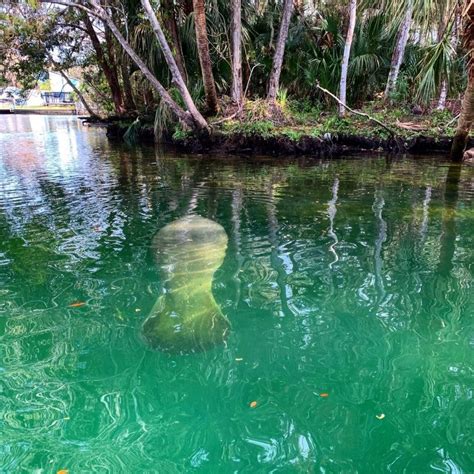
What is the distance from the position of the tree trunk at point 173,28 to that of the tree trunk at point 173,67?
1.46m

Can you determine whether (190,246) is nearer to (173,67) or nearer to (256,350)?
(256,350)

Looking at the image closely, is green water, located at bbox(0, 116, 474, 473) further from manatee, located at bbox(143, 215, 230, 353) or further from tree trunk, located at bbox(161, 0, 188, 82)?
tree trunk, located at bbox(161, 0, 188, 82)

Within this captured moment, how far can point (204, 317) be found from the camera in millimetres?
3633

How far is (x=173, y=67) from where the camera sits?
38.2 ft

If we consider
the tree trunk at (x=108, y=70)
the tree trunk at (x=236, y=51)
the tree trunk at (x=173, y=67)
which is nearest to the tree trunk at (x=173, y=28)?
the tree trunk at (x=173, y=67)

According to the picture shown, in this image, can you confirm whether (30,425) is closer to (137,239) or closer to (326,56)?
(137,239)

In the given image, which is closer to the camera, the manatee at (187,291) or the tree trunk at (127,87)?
the manatee at (187,291)

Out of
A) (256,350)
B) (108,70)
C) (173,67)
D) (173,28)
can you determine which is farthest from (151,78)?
(256,350)

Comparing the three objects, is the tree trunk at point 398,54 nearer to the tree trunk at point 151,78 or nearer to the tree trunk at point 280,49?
the tree trunk at point 280,49

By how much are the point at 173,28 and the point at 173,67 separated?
2.77 m

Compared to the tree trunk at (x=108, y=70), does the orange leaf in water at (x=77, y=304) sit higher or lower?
lower

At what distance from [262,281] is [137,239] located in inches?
83.8

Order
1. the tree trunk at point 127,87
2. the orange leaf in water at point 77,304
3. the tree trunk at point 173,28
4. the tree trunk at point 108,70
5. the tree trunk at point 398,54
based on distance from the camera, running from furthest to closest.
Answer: the tree trunk at point 108,70 → the tree trunk at point 127,87 → the tree trunk at point 398,54 → the tree trunk at point 173,28 → the orange leaf in water at point 77,304

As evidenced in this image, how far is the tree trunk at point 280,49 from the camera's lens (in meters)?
12.9
